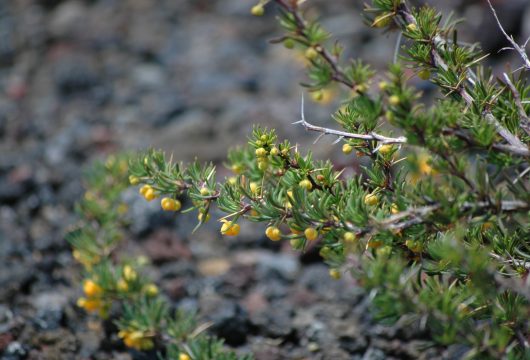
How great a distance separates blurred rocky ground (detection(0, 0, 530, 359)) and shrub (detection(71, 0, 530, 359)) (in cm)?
28

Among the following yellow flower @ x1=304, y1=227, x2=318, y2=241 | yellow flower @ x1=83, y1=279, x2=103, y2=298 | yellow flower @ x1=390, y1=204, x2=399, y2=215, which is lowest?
yellow flower @ x1=83, y1=279, x2=103, y2=298

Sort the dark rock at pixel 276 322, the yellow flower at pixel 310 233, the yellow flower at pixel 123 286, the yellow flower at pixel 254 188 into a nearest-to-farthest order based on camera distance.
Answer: the yellow flower at pixel 310 233, the yellow flower at pixel 254 188, the yellow flower at pixel 123 286, the dark rock at pixel 276 322

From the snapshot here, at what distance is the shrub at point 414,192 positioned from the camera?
6.26 feet

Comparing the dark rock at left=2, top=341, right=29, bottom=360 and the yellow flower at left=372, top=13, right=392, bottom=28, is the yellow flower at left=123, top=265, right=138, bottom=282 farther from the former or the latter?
the yellow flower at left=372, top=13, right=392, bottom=28

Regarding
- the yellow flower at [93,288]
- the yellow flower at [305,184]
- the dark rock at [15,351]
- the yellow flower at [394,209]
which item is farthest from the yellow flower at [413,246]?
the dark rock at [15,351]

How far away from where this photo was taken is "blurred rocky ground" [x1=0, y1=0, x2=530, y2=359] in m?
3.43

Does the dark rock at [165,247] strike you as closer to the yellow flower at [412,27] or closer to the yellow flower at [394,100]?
the yellow flower at [412,27]

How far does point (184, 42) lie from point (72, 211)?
2846 mm

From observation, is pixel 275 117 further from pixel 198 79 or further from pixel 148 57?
pixel 148 57

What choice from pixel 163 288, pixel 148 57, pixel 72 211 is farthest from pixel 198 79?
pixel 163 288

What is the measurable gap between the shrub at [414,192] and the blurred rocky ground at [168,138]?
28 centimetres

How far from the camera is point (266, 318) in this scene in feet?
11.8

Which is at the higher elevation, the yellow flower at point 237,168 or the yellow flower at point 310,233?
the yellow flower at point 310,233

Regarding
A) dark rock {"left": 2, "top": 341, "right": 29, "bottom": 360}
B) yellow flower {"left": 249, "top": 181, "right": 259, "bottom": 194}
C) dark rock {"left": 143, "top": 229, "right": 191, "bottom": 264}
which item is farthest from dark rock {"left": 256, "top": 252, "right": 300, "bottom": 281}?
yellow flower {"left": 249, "top": 181, "right": 259, "bottom": 194}
